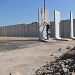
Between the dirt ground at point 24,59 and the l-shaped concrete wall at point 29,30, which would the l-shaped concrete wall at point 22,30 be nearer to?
the l-shaped concrete wall at point 29,30

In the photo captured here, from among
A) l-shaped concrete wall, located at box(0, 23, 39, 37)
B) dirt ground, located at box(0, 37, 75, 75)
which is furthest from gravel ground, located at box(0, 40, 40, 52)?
l-shaped concrete wall, located at box(0, 23, 39, 37)

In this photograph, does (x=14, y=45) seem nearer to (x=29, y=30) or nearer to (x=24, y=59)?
(x=24, y=59)

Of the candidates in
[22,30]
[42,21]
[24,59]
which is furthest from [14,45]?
[22,30]

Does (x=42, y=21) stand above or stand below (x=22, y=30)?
above

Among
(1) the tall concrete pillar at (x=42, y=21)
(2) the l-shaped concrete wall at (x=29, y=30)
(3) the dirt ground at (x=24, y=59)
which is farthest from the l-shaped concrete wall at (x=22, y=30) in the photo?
(3) the dirt ground at (x=24, y=59)

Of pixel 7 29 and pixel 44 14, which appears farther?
pixel 7 29

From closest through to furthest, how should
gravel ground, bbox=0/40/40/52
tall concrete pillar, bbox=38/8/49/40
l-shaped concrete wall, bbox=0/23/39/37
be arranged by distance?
gravel ground, bbox=0/40/40/52 < tall concrete pillar, bbox=38/8/49/40 < l-shaped concrete wall, bbox=0/23/39/37

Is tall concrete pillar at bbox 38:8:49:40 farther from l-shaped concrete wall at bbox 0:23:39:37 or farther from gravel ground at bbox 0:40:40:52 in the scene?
l-shaped concrete wall at bbox 0:23:39:37

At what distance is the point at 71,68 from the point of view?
509 centimetres

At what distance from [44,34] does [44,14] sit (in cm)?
197

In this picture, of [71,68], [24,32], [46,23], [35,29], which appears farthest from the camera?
[24,32]

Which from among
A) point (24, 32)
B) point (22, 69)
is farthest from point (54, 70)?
point (24, 32)

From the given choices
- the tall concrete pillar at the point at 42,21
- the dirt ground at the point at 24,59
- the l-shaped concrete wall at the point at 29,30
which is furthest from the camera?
the l-shaped concrete wall at the point at 29,30

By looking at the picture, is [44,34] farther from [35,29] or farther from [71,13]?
[35,29]
